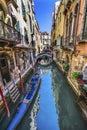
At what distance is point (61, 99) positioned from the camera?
6773 mm

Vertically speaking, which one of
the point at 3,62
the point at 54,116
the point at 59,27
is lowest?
the point at 54,116

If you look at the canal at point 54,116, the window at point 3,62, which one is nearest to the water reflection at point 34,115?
the canal at point 54,116

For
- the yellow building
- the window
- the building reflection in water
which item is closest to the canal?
the building reflection in water

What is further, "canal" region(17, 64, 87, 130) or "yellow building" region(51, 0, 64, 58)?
"yellow building" region(51, 0, 64, 58)

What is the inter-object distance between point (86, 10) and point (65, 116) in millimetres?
6180

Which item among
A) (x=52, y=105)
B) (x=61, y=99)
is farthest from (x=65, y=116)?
(x=61, y=99)

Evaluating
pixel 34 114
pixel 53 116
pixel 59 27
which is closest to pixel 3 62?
pixel 34 114

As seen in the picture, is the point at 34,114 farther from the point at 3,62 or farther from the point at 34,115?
the point at 3,62

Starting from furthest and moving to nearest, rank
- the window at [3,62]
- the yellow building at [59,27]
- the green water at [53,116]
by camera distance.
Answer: the yellow building at [59,27] → the window at [3,62] → the green water at [53,116]

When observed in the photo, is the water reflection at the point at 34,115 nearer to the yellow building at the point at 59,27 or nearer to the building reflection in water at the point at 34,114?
the building reflection in water at the point at 34,114

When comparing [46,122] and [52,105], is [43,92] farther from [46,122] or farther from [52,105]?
[46,122]

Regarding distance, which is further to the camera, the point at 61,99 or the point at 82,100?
the point at 61,99

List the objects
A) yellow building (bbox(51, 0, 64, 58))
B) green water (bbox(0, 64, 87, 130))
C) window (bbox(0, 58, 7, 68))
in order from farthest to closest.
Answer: yellow building (bbox(51, 0, 64, 58)) → window (bbox(0, 58, 7, 68)) → green water (bbox(0, 64, 87, 130))

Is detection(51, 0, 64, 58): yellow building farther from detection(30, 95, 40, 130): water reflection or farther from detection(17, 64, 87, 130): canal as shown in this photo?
detection(30, 95, 40, 130): water reflection
